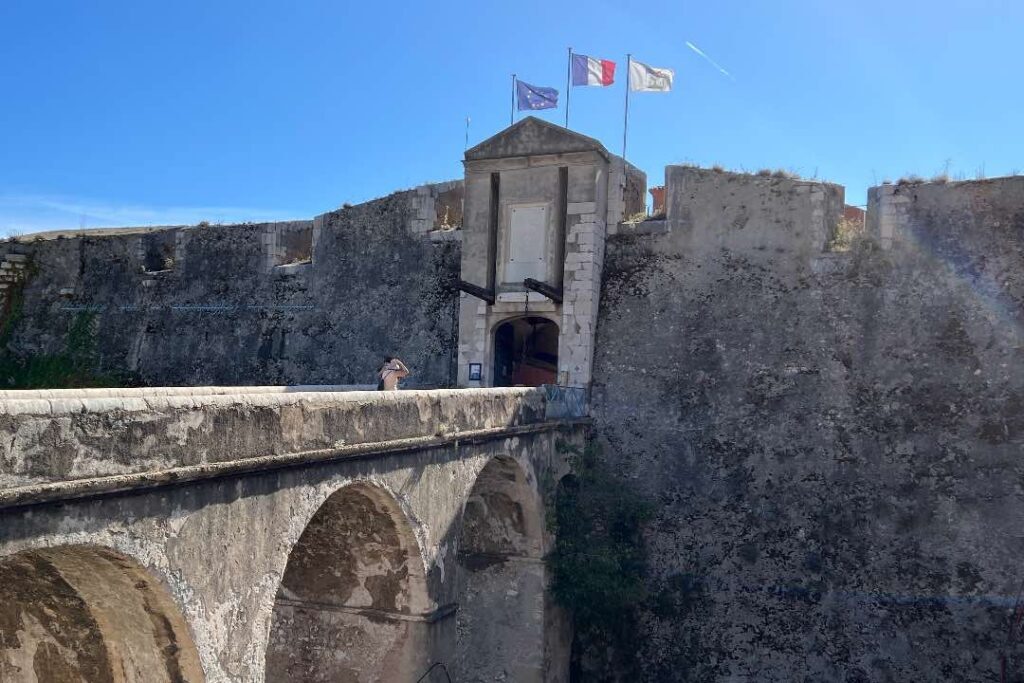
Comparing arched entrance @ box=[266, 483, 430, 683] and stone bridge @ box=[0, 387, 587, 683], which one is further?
arched entrance @ box=[266, 483, 430, 683]

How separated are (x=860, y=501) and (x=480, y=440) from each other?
19.5 ft

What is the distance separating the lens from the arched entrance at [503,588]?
11859mm

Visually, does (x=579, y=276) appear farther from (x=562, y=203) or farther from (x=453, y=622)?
(x=453, y=622)

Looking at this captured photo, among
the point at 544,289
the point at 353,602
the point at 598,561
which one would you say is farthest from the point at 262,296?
the point at 353,602

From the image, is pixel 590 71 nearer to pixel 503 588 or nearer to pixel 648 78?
pixel 648 78

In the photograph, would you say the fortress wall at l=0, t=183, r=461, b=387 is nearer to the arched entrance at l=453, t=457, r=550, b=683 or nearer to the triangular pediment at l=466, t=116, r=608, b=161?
the triangular pediment at l=466, t=116, r=608, b=161

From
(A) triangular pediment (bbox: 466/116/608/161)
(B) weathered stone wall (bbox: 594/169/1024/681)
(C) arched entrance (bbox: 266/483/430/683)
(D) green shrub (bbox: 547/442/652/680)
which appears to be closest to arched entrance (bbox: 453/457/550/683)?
(D) green shrub (bbox: 547/442/652/680)

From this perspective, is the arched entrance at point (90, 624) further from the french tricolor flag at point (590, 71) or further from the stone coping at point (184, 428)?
the french tricolor flag at point (590, 71)

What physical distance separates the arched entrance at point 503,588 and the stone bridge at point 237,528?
31.7 inches

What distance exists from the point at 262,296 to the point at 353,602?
9.54 meters

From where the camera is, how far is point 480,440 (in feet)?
32.2

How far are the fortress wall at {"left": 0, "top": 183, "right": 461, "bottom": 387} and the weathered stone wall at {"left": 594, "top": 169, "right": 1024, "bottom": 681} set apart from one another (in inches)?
135

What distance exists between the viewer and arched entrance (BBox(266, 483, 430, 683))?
28.2ft

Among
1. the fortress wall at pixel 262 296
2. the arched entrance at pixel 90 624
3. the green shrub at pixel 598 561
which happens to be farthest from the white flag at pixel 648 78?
the arched entrance at pixel 90 624
